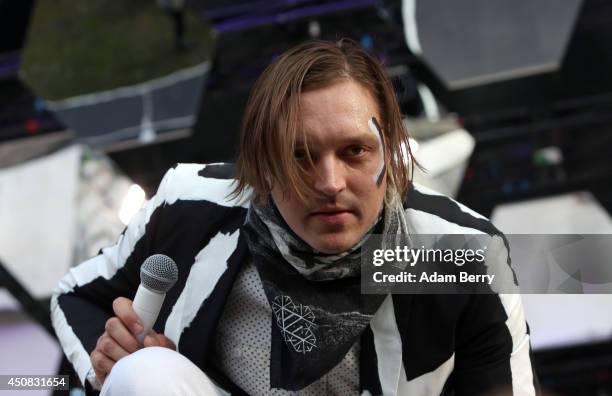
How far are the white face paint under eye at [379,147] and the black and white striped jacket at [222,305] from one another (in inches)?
4.8

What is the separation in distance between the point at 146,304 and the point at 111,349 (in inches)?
5.1

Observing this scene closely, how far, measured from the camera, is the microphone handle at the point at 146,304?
125cm

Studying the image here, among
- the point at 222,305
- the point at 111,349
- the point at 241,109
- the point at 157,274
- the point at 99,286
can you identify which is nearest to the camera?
the point at 157,274

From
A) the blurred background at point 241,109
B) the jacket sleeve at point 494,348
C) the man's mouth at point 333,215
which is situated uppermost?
the man's mouth at point 333,215

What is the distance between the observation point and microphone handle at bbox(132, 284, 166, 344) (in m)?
1.25

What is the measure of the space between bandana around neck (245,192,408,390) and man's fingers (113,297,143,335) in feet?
0.75

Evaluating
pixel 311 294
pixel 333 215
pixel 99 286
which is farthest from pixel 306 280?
pixel 99 286

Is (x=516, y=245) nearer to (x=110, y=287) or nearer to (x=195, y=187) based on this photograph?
(x=195, y=187)

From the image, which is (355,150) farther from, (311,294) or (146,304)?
(146,304)

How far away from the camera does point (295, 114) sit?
4.30ft

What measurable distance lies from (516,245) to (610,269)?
0.60 feet

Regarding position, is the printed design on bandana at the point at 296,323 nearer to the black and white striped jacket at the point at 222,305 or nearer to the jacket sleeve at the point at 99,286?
the black and white striped jacket at the point at 222,305

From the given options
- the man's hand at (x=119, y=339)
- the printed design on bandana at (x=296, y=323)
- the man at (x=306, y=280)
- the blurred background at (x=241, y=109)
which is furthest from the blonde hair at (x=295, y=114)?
the blurred background at (x=241, y=109)

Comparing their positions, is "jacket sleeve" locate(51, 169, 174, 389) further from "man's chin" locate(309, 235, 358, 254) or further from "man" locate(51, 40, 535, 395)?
"man's chin" locate(309, 235, 358, 254)
